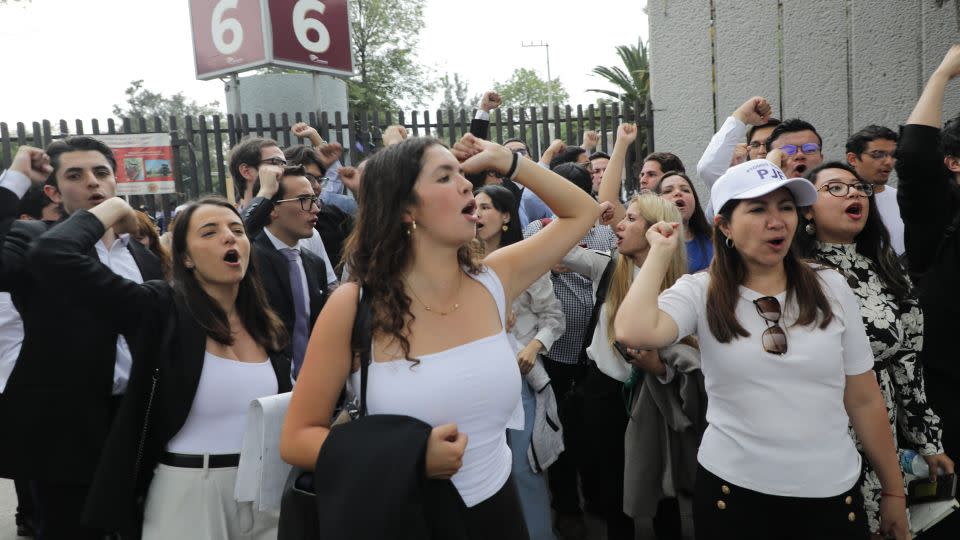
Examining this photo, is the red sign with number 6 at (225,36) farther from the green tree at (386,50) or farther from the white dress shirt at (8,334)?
the green tree at (386,50)

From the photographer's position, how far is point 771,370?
2.44m

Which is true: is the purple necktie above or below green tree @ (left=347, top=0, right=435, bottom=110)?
below

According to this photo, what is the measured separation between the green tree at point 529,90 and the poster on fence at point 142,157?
59.0 m

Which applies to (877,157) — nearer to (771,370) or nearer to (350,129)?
(771,370)

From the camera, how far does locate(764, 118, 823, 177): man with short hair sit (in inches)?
169

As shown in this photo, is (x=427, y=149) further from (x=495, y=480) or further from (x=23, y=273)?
(x=23, y=273)

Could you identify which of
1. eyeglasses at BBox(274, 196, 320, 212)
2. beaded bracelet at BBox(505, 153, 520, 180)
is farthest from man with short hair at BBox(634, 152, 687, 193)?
beaded bracelet at BBox(505, 153, 520, 180)

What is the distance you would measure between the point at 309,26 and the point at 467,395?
457 inches

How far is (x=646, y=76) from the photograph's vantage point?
52.9 ft

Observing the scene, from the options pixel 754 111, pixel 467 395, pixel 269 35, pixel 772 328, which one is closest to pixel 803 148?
pixel 754 111

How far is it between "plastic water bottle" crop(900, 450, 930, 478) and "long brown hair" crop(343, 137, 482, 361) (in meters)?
2.29

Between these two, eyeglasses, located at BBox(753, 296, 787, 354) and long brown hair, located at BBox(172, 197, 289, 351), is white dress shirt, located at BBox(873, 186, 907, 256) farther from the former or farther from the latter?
long brown hair, located at BBox(172, 197, 289, 351)

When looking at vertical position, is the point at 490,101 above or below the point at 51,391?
above

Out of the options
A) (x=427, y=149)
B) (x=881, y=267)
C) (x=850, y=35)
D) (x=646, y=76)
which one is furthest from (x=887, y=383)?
(x=646, y=76)
